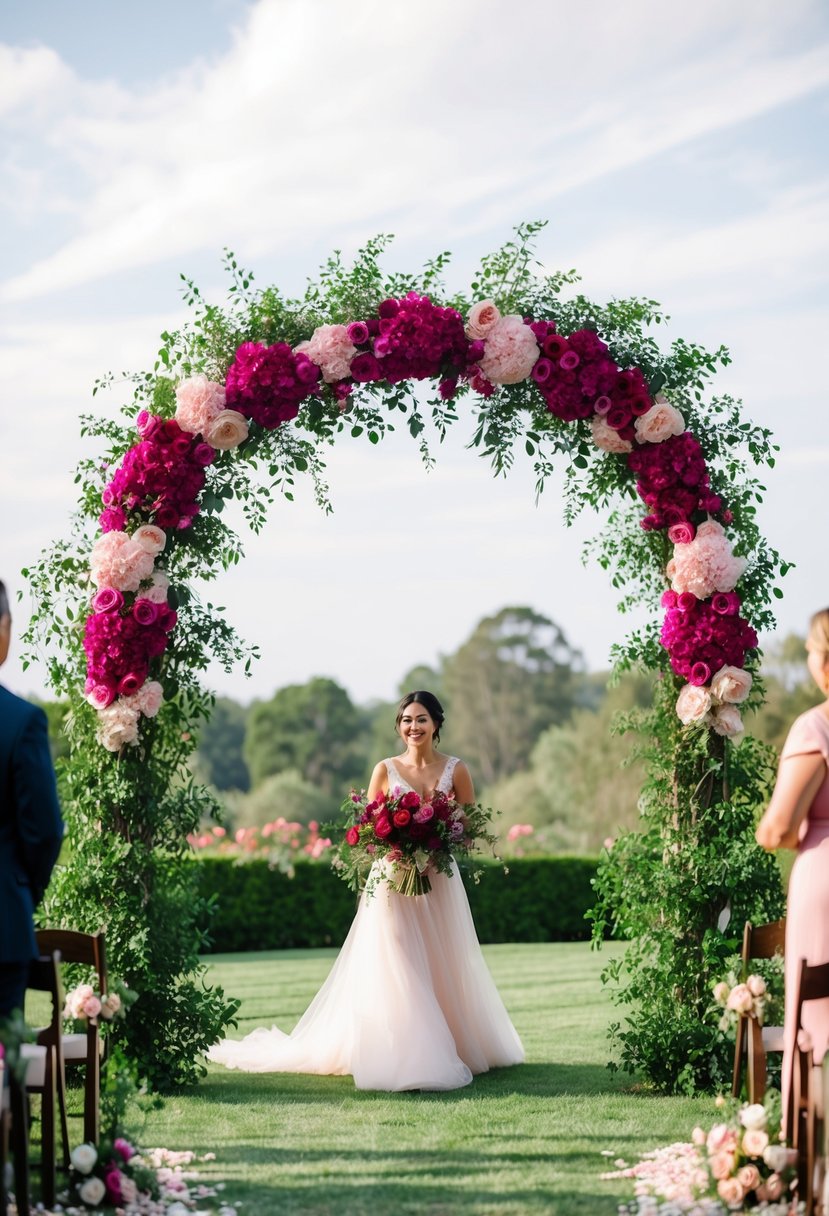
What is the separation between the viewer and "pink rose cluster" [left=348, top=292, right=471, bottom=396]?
718 centimetres

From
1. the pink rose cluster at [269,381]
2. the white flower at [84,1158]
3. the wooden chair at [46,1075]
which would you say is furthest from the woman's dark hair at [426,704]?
the white flower at [84,1158]

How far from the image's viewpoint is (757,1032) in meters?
5.52

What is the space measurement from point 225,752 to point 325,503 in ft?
152

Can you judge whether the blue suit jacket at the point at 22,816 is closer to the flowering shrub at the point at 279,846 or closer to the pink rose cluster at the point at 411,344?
the pink rose cluster at the point at 411,344

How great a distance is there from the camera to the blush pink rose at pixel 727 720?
Result: 7.08 metres

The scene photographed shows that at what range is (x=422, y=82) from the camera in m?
12.2

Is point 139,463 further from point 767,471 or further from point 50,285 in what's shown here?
point 50,285

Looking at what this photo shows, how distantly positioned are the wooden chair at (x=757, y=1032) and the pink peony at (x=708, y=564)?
1850 millimetres

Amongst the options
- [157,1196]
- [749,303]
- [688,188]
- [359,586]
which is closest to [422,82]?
[688,188]

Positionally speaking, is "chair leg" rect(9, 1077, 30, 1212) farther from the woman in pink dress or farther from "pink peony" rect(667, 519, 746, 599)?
"pink peony" rect(667, 519, 746, 599)

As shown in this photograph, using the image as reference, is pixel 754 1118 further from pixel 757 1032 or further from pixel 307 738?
pixel 307 738

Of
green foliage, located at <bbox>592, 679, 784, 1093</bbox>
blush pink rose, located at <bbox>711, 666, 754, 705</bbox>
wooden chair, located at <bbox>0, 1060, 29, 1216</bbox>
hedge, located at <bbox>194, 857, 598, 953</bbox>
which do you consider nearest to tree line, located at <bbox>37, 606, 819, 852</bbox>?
hedge, located at <bbox>194, 857, 598, 953</bbox>

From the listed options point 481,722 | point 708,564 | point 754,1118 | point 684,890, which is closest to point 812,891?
point 754,1118

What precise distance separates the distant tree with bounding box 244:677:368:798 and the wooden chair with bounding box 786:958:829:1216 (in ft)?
143
